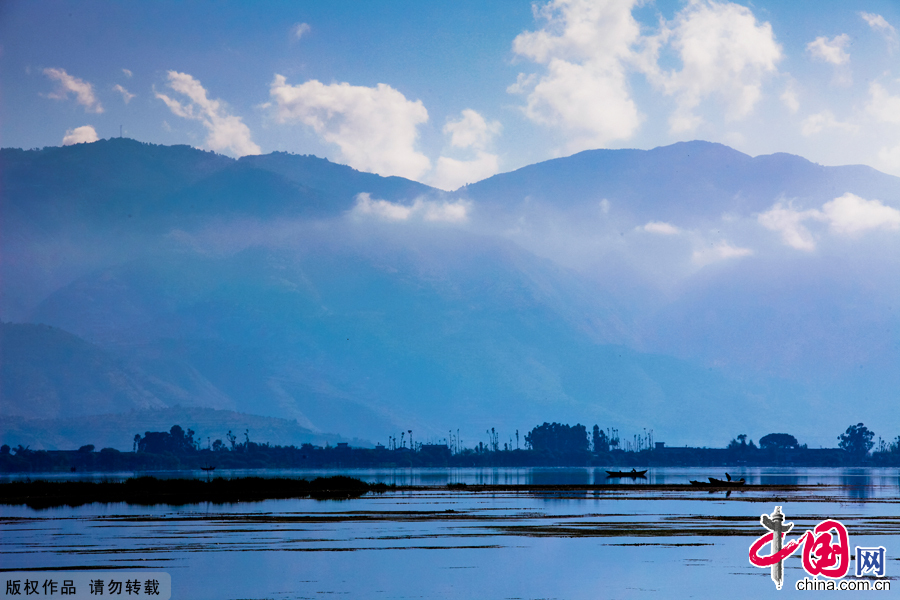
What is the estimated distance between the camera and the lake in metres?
56.7

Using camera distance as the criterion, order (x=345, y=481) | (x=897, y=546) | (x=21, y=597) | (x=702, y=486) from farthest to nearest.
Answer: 1. (x=702, y=486)
2. (x=345, y=481)
3. (x=897, y=546)
4. (x=21, y=597)

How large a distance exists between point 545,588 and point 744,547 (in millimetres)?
20212

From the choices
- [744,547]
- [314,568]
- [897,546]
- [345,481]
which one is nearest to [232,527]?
[314,568]

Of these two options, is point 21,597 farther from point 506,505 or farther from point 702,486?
point 702,486

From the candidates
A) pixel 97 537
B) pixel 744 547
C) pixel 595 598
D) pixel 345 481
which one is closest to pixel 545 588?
pixel 595 598

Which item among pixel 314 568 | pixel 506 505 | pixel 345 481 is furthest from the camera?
pixel 345 481

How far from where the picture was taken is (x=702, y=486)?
177375 mm

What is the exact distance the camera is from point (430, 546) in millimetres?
72875

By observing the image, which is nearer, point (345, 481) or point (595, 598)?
point (595, 598)

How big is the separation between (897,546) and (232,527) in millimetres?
48368

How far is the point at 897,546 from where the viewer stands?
7012cm

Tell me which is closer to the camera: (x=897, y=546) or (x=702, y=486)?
(x=897, y=546)

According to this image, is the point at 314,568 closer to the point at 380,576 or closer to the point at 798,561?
the point at 380,576

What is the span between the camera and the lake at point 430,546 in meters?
56.7
